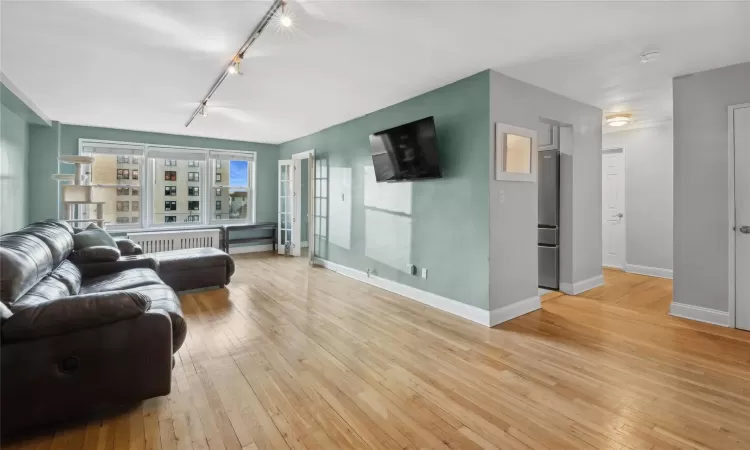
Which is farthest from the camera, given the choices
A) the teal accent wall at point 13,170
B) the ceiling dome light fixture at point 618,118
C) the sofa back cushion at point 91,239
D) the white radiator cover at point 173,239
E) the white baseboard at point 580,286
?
the white radiator cover at point 173,239

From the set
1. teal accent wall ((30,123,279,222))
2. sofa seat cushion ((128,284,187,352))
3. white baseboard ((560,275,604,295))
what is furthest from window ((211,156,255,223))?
white baseboard ((560,275,604,295))

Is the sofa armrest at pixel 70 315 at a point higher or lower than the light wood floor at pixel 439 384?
higher

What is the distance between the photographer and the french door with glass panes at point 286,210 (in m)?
7.40

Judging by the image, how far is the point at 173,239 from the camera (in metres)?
6.68

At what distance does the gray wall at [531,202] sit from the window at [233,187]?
6.08 metres

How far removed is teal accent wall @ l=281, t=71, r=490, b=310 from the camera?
351 cm

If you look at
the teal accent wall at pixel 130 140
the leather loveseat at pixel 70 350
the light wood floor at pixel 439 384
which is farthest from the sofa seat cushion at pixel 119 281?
the teal accent wall at pixel 130 140

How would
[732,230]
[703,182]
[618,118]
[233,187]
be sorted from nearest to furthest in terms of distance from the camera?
1. [732,230]
2. [703,182]
3. [618,118]
4. [233,187]

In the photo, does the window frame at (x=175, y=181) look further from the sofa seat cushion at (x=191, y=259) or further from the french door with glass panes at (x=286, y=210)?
the sofa seat cushion at (x=191, y=259)

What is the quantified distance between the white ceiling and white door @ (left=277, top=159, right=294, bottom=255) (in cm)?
298

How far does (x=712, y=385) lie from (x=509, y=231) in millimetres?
1832

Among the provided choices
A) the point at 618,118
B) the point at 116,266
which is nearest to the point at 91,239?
the point at 116,266

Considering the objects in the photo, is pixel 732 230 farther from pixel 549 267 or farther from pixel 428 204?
pixel 428 204

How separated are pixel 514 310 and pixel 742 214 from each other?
2218 millimetres
